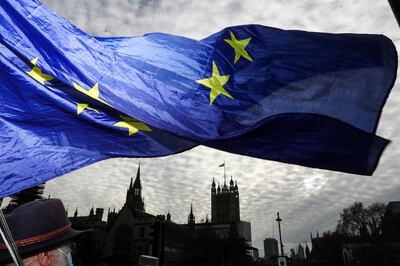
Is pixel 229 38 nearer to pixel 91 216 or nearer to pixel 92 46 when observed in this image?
pixel 92 46

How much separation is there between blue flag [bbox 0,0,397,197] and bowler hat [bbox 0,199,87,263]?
173cm

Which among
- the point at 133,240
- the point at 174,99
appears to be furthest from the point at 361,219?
the point at 174,99

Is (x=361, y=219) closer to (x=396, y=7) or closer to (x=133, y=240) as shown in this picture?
(x=133, y=240)

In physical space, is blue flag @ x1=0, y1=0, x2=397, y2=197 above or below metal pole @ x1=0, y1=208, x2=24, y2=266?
above

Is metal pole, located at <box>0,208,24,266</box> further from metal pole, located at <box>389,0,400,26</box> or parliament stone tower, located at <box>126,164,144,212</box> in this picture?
parliament stone tower, located at <box>126,164,144,212</box>

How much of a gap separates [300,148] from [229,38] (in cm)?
188

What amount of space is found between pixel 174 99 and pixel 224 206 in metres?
126

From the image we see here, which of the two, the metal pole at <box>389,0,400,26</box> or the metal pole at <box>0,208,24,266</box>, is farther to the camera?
the metal pole at <box>389,0,400,26</box>

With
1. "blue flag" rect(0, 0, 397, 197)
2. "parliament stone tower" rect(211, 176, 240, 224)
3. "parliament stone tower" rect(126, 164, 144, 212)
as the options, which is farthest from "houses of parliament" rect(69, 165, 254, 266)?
"blue flag" rect(0, 0, 397, 197)

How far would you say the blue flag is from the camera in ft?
12.0

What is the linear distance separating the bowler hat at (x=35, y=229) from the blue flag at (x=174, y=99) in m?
1.73

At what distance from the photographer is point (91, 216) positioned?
93750mm

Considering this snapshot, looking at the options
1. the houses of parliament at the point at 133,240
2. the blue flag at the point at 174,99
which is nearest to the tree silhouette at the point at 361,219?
the houses of parliament at the point at 133,240

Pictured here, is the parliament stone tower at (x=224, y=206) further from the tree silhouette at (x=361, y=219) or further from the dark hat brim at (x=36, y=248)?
the dark hat brim at (x=36, y=248)
